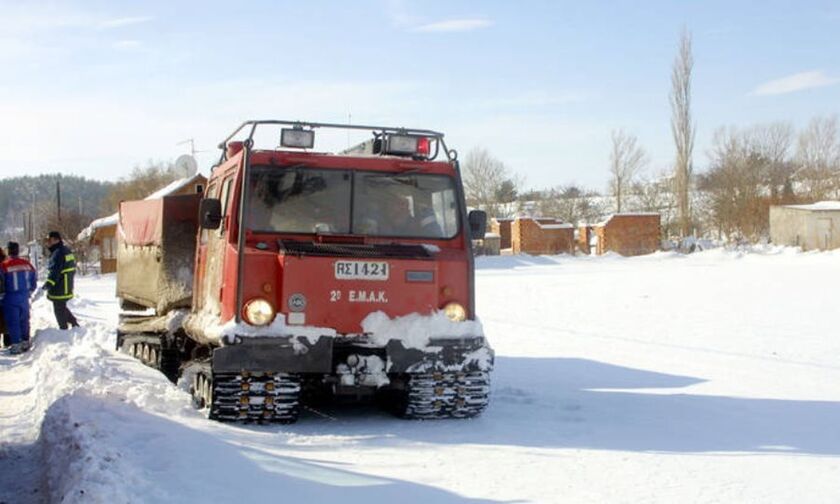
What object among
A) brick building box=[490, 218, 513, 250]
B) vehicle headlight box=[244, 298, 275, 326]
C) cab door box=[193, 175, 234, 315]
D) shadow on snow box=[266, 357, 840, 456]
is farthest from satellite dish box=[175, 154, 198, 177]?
brick building box=[490, 218, 513, 250]

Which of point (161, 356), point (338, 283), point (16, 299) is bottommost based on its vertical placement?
point (161, 356)

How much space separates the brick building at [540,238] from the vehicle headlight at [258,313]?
60.3m

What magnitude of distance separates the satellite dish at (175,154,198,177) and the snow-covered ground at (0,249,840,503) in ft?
12.1

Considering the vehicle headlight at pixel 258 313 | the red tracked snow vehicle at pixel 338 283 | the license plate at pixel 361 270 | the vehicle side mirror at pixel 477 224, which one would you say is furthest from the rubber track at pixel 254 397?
the vehicle side mirror at pixel 477 224

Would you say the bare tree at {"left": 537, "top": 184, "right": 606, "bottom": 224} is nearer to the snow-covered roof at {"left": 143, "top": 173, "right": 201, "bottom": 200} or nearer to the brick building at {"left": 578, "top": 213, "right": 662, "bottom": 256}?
the brick building at {"left": 578, "top": 213, "right": 662, "bottom": 256}

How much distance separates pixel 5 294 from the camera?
51.3ft

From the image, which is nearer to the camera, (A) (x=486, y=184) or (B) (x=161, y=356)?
(B) (x=161, y=356)

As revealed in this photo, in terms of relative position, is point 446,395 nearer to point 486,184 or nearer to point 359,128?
point 359,128

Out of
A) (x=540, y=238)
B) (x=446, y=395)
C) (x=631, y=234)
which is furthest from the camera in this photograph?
(x=540, y=238)

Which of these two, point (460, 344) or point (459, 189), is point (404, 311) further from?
point (459, 189)

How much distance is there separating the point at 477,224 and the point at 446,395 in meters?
1.83

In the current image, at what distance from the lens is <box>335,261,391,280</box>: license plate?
8.00 meters

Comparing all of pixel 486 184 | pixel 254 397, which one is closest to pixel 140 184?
pixel 486 184

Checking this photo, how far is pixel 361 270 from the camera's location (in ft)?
26.4
